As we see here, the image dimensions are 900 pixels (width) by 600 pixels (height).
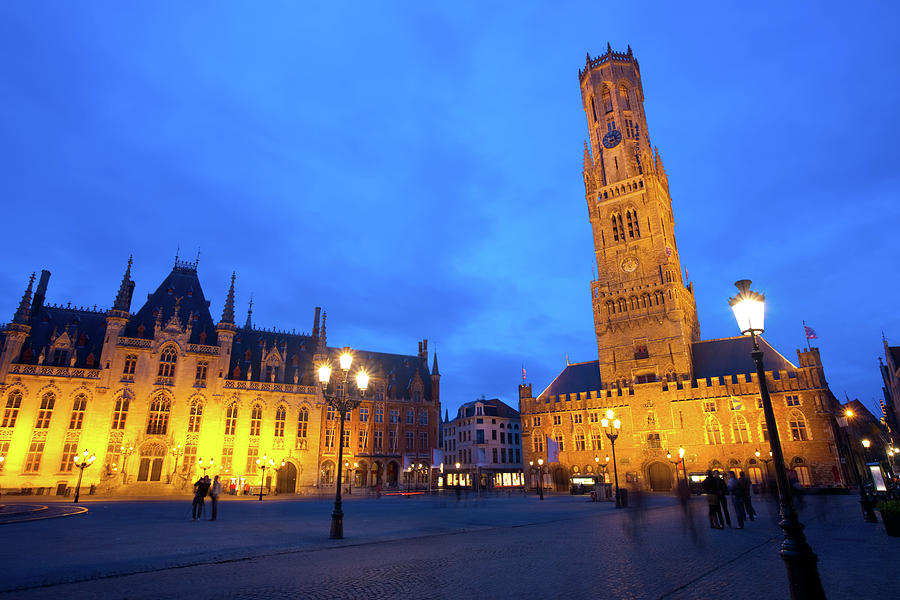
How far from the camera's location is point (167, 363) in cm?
4519

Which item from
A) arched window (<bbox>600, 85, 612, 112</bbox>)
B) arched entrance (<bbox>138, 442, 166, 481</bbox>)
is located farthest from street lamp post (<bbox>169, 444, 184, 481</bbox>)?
arched window (<bbox>600, 85, 612, 112</bbox>)

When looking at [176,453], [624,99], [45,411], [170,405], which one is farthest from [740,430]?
[45,411]

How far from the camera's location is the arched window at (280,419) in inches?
1869

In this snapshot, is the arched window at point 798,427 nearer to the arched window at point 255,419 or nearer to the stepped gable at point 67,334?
the arched window at point 255,419

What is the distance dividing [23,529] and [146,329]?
3638cm

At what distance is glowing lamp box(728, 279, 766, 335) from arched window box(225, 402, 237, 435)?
47705 mm

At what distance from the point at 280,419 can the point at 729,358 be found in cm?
4615

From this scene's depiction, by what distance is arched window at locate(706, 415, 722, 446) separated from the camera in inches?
1666

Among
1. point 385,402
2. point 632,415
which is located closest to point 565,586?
point 632,415

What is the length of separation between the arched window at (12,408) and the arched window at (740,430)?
61653 mm

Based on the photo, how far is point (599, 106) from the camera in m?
62.3

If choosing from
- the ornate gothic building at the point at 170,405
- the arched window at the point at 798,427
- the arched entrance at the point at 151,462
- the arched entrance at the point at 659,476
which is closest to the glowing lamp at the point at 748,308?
the arched window at the point at 798,427

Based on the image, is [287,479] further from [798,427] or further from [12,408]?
[798,427]

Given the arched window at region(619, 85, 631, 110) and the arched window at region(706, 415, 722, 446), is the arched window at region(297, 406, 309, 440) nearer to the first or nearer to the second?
the arched window at region(706, 415, 722, 446)
